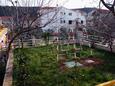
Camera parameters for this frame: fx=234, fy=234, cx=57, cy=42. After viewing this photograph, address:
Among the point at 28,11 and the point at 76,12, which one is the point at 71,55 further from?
the point at 76,12

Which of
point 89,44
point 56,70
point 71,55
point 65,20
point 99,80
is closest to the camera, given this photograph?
point 99,80

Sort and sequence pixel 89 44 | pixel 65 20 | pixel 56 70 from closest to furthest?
pixel 56 70, pixel 89 44, pixel 65 20

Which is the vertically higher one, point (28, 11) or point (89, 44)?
point (28, 11)

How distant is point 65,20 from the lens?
151ft

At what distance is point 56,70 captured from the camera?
10.1 m

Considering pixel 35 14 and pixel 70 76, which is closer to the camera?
pixel 70 76

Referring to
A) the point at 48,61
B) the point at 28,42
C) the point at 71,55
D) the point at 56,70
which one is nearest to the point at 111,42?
the point at 71,55

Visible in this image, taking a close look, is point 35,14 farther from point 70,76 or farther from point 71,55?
point 70,76

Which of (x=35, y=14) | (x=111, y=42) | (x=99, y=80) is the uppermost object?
(x=35, y=14)

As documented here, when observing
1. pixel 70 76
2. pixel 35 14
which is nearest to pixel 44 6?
pixel 35 14

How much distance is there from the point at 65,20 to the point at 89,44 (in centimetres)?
3004

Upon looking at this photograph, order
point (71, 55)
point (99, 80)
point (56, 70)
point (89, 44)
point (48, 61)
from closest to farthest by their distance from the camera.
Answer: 1. point (99, 80)
2. point (56, 70)
3. point (48, 61)
4. point (71, 55)
5. point (89, 44)

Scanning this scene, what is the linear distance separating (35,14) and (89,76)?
5752mm

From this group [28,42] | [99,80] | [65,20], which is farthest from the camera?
[65,20]
